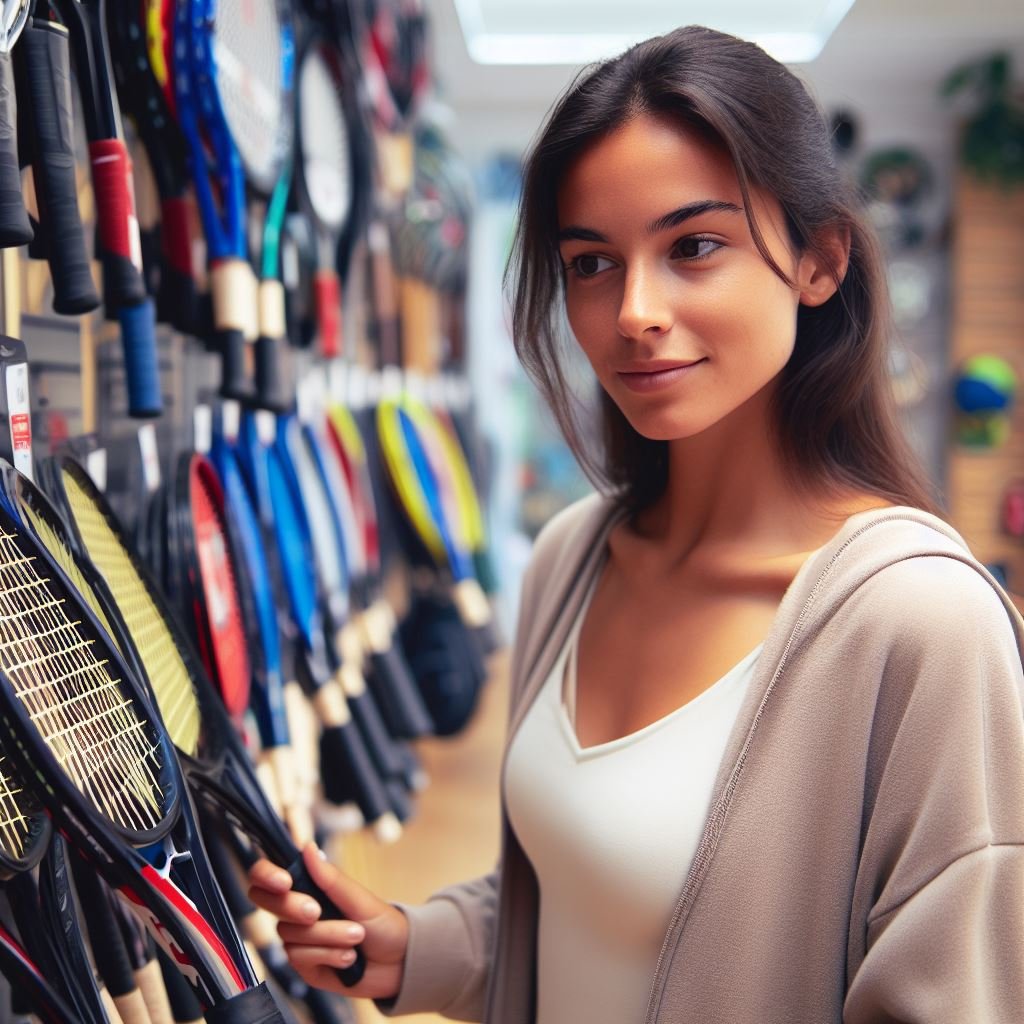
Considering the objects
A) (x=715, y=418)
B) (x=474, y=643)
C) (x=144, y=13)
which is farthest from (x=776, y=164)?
(x=474, y=643)

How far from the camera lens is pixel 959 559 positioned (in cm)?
83

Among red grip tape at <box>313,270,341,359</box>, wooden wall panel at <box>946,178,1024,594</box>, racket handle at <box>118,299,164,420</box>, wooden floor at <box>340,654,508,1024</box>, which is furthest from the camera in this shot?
wooden wall panel at <box>946,178,1024,594</box>

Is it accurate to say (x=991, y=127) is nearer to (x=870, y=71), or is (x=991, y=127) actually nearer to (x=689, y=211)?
(x=870, y=71)

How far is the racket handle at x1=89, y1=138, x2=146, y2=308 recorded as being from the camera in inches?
37.0

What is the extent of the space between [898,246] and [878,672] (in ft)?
14.6

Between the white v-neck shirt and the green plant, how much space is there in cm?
398

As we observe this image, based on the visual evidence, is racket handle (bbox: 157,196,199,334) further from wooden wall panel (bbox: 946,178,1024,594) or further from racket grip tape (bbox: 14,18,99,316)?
wooden wall panel (bbox: 946,178,1024,594)

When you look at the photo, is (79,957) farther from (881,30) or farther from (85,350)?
(881,30)

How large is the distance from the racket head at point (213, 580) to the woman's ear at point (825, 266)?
25.5 inches

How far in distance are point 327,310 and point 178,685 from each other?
3.07 feet

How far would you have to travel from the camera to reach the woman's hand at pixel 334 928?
0.93 metres

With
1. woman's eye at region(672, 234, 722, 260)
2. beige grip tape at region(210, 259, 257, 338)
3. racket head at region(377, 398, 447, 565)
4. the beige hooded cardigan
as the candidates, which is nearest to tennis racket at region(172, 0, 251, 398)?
beige grip tape at region(210, 259, 257, 338)

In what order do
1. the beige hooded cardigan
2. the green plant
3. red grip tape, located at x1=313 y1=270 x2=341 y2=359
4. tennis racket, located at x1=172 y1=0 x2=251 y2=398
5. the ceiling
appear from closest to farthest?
1. the beige hooded cardigan
2. tennis racket, located at x1=172 y1=0 x2=251 y2=398
3. red grip tape, located at x1=313 y1=270 x2=341 y2=359
4. the ceiling
5. the green plant

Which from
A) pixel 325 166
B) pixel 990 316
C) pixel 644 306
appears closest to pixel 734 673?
pixel 644 306
